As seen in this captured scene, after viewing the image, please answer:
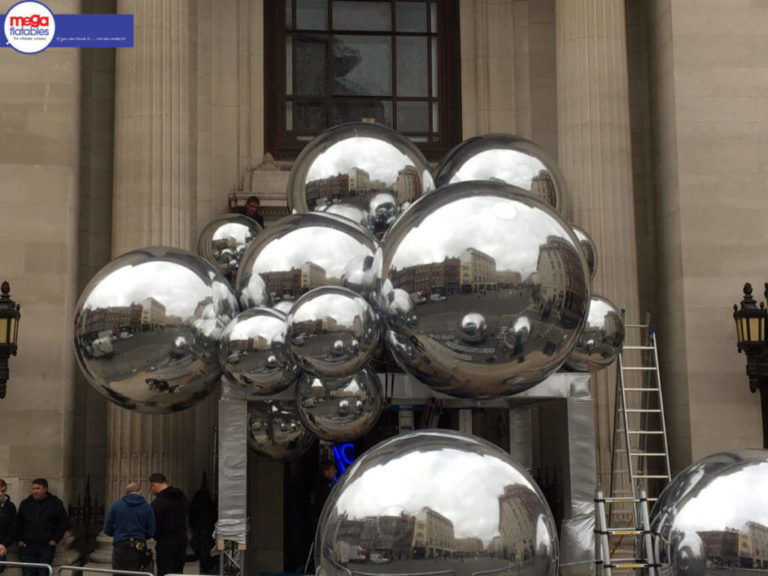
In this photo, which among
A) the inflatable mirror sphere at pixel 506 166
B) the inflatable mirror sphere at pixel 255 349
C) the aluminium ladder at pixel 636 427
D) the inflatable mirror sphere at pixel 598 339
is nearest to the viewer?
the inflatable mirror sphere at pixel 255 349

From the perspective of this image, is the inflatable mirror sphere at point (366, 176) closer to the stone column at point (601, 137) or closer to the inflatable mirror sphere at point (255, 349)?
the inflatable mirror sphere at point (255, 349)

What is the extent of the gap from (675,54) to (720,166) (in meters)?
1.66

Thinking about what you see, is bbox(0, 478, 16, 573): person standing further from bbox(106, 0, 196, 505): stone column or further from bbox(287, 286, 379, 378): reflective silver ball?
bbox(287, 286, 379, 378): reflective silver ball

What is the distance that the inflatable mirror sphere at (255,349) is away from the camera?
8133mm

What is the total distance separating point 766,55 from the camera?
15.2 meters

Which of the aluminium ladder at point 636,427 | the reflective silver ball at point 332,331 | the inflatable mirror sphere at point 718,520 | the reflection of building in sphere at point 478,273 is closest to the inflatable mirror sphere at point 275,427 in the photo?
the reflective silver ball at point 332,331

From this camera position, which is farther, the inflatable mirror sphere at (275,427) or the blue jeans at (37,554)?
the blue jeans at (37,554)

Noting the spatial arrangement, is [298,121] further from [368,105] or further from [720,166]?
[720,166]

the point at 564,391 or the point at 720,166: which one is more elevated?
the point at 720,166

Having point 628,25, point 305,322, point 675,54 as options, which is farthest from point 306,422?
point 628,25

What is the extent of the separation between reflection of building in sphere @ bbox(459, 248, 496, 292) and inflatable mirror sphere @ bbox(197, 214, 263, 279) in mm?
5299

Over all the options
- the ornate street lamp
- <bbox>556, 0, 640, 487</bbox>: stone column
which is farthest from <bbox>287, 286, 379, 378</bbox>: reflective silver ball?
<bbox>556, 0, 640, 487</bbox>: stone column

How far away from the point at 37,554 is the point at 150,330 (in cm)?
550

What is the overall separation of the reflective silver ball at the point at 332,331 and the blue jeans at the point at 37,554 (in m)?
5.91
